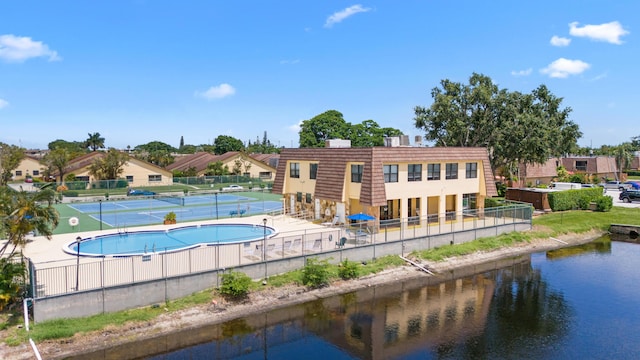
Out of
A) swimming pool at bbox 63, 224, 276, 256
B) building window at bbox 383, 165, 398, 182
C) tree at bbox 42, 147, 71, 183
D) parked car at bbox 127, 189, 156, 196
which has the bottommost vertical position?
swimming pool at bbox 63, 224, 276, 256

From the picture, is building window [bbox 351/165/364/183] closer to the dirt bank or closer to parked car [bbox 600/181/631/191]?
the dirt bank

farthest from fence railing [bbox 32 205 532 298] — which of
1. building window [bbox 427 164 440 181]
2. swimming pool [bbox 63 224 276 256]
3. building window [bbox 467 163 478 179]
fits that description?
building window [bbox 467 163 478 179]

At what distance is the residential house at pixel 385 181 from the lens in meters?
33.8

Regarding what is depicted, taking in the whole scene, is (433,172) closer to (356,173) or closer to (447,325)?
(356,173)

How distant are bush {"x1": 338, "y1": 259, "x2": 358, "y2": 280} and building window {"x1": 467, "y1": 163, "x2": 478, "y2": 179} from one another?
1653 cm

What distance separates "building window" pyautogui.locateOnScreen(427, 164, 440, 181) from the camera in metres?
37.1

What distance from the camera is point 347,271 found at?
91.9 feet

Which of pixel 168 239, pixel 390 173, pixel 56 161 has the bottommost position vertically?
pixel 168 239

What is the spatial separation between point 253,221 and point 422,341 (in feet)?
67.0

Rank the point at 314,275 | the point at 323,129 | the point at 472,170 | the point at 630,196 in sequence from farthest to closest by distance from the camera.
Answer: the point at 323,129
the point at 630,196
the point at 472,170
the point at 314,275

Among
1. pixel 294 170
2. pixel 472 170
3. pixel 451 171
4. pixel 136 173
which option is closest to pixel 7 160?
pixel 136 173

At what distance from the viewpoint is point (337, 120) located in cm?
9988

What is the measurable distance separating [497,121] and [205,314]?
136ft

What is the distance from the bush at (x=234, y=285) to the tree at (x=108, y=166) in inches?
2100
